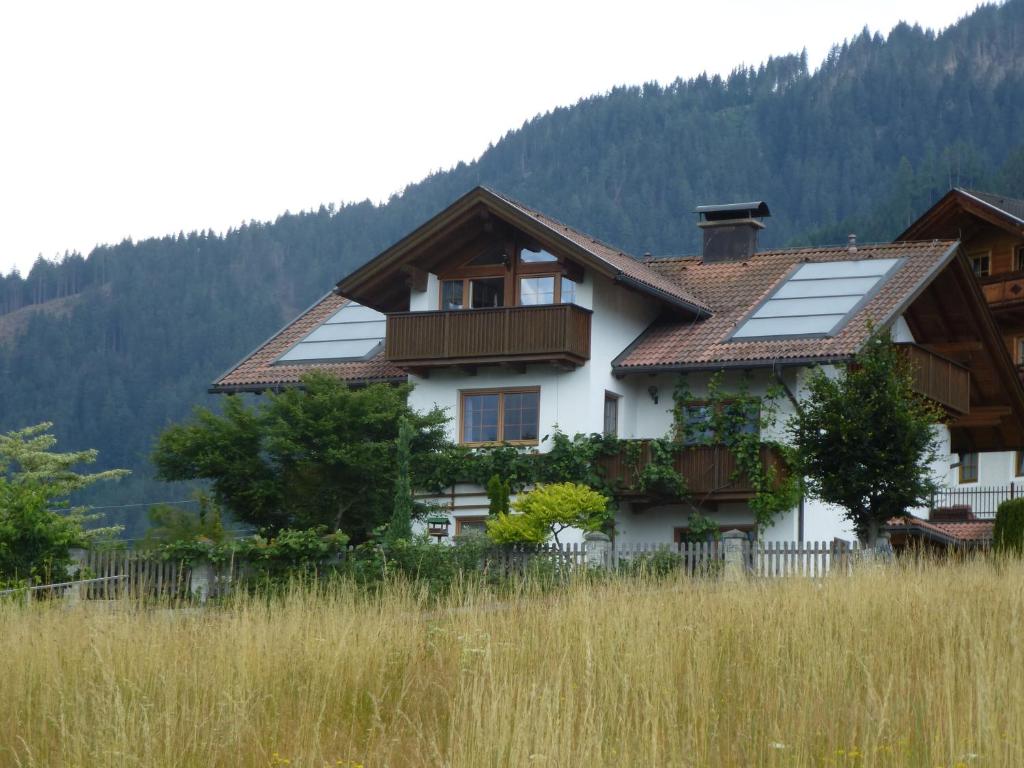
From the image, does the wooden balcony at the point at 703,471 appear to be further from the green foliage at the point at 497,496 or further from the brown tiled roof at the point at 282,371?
the brown tiled roof at the point at 282,371

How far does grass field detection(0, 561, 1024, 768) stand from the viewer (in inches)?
332

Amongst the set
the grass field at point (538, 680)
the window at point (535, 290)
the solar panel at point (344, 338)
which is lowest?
the grass field at point (538, 680)

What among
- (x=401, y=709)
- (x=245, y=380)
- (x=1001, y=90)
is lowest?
(x=401, y=709)

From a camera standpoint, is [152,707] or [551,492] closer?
[152,707]

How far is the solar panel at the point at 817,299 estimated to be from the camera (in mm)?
32312

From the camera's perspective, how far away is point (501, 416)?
33.7 meters

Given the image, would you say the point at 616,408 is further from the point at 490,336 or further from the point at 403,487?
the point at 403,487

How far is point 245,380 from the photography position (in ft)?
119

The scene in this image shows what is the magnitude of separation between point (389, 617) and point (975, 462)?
4154 centimetres

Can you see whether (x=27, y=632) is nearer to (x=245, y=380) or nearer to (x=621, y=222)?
(x=245, y=380)

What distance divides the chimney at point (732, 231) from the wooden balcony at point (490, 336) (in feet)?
22.8

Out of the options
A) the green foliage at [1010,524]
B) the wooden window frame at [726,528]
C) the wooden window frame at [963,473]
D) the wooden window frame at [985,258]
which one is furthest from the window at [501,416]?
the wooden window frame at [985,258]

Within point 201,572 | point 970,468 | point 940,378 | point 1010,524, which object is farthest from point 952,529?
point 201,572

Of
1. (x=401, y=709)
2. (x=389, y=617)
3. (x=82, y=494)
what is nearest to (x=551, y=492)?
(x=389, y=617)
